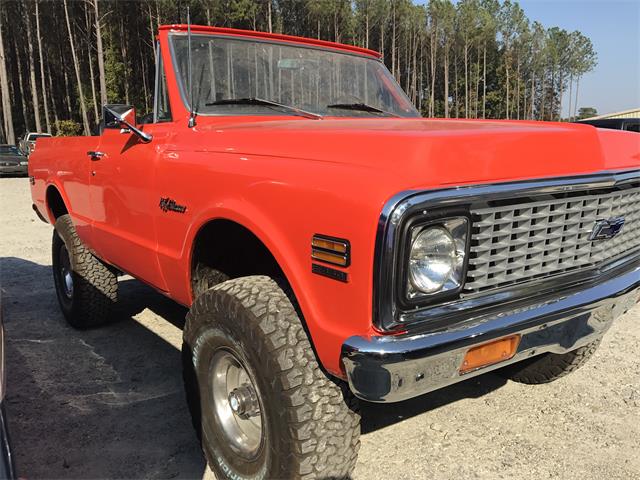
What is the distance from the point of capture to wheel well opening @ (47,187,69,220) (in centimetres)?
463

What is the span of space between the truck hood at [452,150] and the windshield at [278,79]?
72cm

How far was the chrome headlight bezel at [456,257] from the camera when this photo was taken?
1671 millimetres

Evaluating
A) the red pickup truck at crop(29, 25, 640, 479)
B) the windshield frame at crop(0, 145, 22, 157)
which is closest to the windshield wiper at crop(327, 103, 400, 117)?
the red pickup truck at crop(29, 25, 640, 479)

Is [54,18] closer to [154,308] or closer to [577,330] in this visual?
[154,308]

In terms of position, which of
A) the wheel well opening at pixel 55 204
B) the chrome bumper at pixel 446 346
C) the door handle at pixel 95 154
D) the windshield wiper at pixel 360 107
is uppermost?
the windshield wiper at pixel 360 107

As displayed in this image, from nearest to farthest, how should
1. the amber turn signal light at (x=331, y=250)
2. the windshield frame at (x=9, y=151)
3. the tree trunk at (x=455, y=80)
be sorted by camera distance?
the amber turn signal light at (x=331, y=250) → the windshield frame at (x=9, y=151) → the tree trunk at (x=455, y=80)

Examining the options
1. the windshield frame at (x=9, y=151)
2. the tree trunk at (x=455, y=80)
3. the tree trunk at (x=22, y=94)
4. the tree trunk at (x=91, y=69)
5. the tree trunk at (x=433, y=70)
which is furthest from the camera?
the tree trunk at (x=455, y=80)

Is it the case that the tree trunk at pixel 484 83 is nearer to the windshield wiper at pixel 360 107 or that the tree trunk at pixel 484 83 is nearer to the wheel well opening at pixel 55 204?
the wheel well opening at pixel 55 204

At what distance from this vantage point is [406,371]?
5.49 ft

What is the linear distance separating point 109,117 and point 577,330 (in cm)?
274

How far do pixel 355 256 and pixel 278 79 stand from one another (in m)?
1.88

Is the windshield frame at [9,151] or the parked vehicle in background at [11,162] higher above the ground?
the windshield frame at [9,151]

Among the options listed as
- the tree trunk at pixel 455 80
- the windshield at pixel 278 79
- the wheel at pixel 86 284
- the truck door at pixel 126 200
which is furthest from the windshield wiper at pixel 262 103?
the tree trunk at pixel 455 80

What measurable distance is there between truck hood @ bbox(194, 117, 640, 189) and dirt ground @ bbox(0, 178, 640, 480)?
138cm
